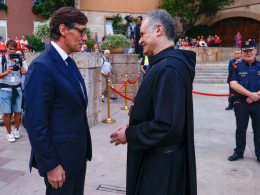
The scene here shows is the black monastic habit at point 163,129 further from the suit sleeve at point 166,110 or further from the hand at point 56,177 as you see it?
the hand at point 56,177

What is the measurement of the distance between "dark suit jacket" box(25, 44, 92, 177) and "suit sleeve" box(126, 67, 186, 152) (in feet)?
1.85

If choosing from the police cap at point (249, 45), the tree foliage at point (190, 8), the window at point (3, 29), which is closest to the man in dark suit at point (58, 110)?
the police cap at point (249, 45)

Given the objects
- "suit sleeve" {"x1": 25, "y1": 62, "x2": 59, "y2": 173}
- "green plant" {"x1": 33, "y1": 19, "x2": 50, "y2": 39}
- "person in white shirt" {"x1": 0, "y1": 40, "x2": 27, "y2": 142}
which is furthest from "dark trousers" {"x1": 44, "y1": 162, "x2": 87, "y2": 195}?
"green plant" {"x1": 33, "y1": 19, "x2": 50, "y2": 39}

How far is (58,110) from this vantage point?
1.86 m

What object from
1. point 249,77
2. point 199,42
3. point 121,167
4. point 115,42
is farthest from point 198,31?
point 121,167

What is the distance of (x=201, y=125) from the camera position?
6.70m

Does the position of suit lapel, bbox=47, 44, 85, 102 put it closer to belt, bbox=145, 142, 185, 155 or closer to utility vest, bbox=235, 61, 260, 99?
belt, bbox=145, 142, 185, 155

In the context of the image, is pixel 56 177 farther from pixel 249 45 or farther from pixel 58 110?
pixel 249 45

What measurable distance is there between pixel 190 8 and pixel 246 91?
2859cm

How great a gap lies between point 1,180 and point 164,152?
2786 millimetres

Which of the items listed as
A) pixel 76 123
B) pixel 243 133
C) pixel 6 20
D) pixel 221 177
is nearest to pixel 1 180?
pixel 76 123

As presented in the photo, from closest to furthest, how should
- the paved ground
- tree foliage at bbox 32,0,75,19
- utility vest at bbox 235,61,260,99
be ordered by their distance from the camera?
the paved ground, utility vest at bbox 235,61,260,99, tree foliage at bbox 32,0,75,19

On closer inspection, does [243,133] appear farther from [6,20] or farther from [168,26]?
[6,20]

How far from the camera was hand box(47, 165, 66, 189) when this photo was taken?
1.82 metres
